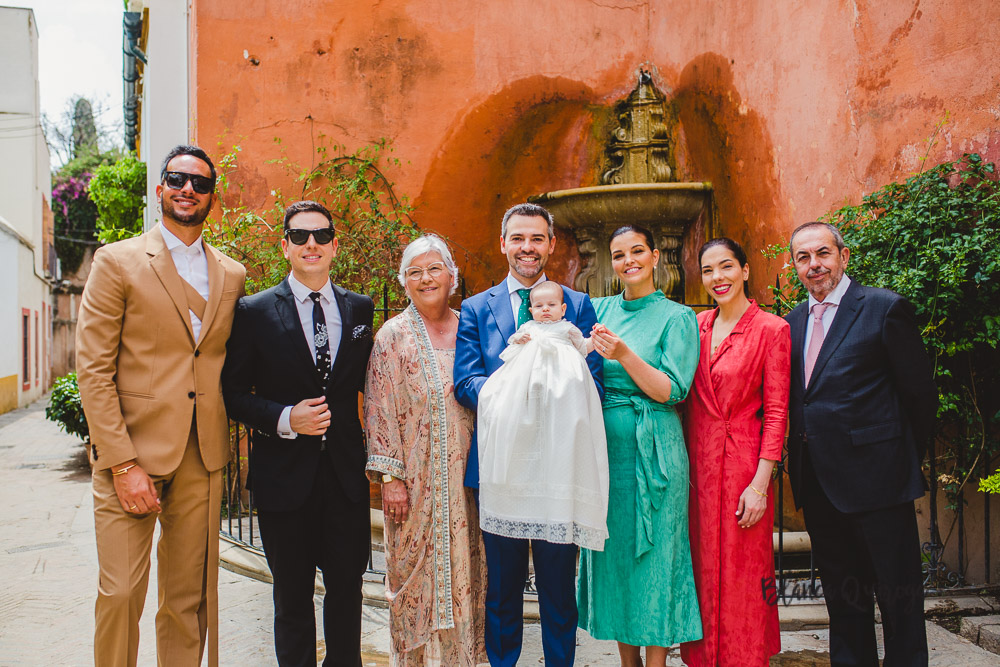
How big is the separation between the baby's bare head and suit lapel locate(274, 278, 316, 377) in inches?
36.4

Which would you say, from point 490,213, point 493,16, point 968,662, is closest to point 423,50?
point 493,16

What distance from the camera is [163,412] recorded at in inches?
108

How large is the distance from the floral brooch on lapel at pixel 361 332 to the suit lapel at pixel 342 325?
0.04ft

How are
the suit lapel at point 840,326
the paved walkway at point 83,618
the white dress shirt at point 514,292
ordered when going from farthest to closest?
the paved walkway at point 83,618 < the white dress shirt at point 514,292 < the suit lapel at point 840,326

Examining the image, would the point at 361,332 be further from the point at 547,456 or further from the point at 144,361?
the point at 547,456

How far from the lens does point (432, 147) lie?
730 cm

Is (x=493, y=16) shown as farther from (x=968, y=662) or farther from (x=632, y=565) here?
(x=968, y=662)

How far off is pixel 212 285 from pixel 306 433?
2.36ft

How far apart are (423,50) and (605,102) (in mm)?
2040

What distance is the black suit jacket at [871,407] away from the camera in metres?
2.87

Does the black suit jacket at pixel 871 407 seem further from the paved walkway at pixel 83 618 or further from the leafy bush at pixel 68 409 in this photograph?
the leafy bush at pixel 68 409

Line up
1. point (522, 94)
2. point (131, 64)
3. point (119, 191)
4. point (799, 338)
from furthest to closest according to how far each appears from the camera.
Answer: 1. point (131, 64)
2. point (119, 191)
3. point (522, 94)
4. point (799, 338)

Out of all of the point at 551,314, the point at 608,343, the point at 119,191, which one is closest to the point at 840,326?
the point at 608,343

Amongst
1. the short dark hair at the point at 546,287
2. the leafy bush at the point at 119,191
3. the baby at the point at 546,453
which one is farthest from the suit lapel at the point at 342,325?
the leafy bush at the point at 119,191
